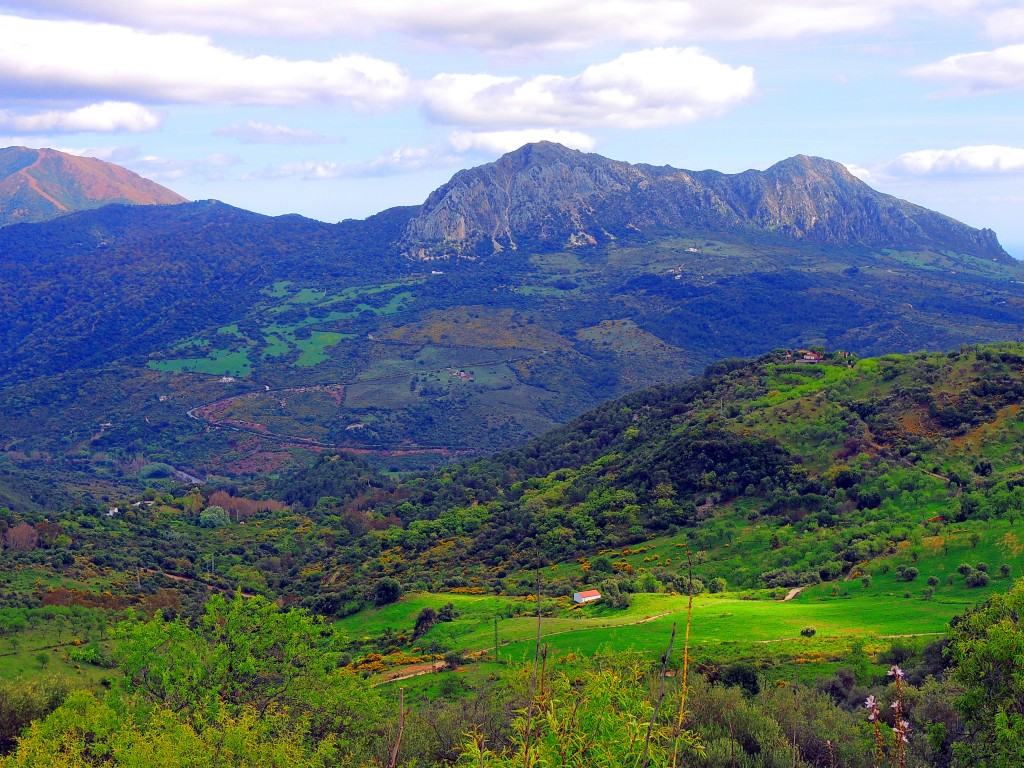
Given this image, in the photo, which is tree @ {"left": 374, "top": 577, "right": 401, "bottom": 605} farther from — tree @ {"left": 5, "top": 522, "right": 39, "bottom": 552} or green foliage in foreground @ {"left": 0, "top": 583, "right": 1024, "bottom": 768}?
tree @ {"left": 5, "top": 522, "right": 39, "bottom": 552}

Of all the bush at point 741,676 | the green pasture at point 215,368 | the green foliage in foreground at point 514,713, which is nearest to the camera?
the green foliage in foreground at point 514,713

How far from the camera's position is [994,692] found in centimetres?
1691

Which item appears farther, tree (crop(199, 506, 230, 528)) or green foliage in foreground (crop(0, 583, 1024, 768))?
tree (crop(199, 506, 230, 528))

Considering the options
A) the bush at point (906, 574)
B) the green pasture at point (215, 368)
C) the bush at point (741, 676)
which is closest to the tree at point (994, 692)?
the bush at point (741, 676)

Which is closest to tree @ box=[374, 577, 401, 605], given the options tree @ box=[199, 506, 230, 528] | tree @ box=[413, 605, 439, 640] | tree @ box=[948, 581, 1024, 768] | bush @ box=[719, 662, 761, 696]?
tree @ box=[413, 605, 439, 640]

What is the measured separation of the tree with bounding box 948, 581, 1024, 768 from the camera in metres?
16.0

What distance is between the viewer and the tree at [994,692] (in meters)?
16.0

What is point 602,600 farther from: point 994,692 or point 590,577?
point 994,692

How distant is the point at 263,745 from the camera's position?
1955cm

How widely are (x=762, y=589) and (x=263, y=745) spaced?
32106 millimetres

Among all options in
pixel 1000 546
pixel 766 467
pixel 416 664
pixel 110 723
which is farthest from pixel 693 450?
pixel 110 723

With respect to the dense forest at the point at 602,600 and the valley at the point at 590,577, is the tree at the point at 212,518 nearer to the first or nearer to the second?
the valley at the point at 590,577

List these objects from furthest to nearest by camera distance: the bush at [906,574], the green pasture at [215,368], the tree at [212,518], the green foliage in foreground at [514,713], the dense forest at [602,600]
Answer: the green pasture at [215,368] < the tree at [212,518] < the bush at [906,574] < the dense forest at [602,600] < the green foliage in foreground at [514,713]

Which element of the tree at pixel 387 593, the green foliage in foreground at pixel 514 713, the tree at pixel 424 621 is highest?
the green foliage in foreground at pixel 514 713
